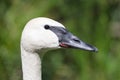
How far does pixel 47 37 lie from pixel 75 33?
1967 millimetres

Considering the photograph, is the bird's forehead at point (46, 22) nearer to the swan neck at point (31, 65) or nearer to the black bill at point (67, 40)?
the black bill at point (67, 40)

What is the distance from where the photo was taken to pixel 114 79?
19.1 ft

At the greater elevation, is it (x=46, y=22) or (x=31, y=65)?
(x=46, y=22)

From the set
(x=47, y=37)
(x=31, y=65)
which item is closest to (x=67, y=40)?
(x=47, y=37)

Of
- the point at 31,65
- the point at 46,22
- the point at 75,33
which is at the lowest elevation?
the point at 31,65

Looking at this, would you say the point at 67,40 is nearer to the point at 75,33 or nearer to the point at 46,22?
the point at 46,22

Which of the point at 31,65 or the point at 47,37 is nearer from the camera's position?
the point at 47,37

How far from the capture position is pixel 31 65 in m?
4.21

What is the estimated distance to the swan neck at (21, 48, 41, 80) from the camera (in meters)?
4.16

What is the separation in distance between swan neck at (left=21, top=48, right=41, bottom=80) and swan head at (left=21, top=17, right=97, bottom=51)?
0.23ft

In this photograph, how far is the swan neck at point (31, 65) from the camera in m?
4.16

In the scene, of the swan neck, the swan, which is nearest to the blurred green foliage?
the swan neck

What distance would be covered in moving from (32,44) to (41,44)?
6cm

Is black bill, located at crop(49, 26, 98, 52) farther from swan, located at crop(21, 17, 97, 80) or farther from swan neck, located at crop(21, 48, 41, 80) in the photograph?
swan neck, located at crop(21, 48, 41, 80)
